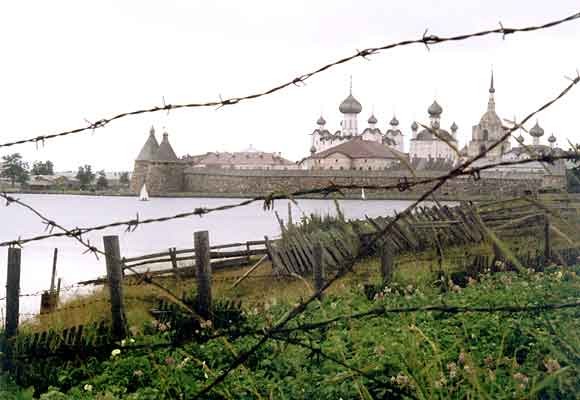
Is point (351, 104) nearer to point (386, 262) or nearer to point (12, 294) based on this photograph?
point (386, 262)

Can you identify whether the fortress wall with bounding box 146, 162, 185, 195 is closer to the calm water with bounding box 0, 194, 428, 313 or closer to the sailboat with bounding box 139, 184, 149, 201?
the calm water with bounding box 0, 194, 428, 313

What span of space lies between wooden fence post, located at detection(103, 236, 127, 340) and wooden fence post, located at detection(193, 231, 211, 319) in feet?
1.87

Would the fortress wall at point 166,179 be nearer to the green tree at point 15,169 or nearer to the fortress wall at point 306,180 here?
the fortress wall at point 306,180

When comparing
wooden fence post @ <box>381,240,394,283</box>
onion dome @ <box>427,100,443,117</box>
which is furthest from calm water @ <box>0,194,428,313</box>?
wooden fence post @ <box>381,240,394,283</box>

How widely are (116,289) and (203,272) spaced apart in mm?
677

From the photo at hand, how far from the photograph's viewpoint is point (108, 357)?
156 inches

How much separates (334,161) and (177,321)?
21.0 m

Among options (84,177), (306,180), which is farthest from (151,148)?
(306,180)

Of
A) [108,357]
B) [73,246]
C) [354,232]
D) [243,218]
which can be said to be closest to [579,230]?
[108,357]

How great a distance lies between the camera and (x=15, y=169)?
3.54 meters

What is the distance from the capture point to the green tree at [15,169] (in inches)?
136

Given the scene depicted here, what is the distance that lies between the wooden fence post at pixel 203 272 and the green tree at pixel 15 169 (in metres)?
1.60

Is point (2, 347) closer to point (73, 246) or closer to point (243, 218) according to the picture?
point (73, 246)

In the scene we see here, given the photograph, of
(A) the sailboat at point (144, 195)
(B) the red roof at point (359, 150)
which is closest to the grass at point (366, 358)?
(A) the sailboat at point (144, 195)
